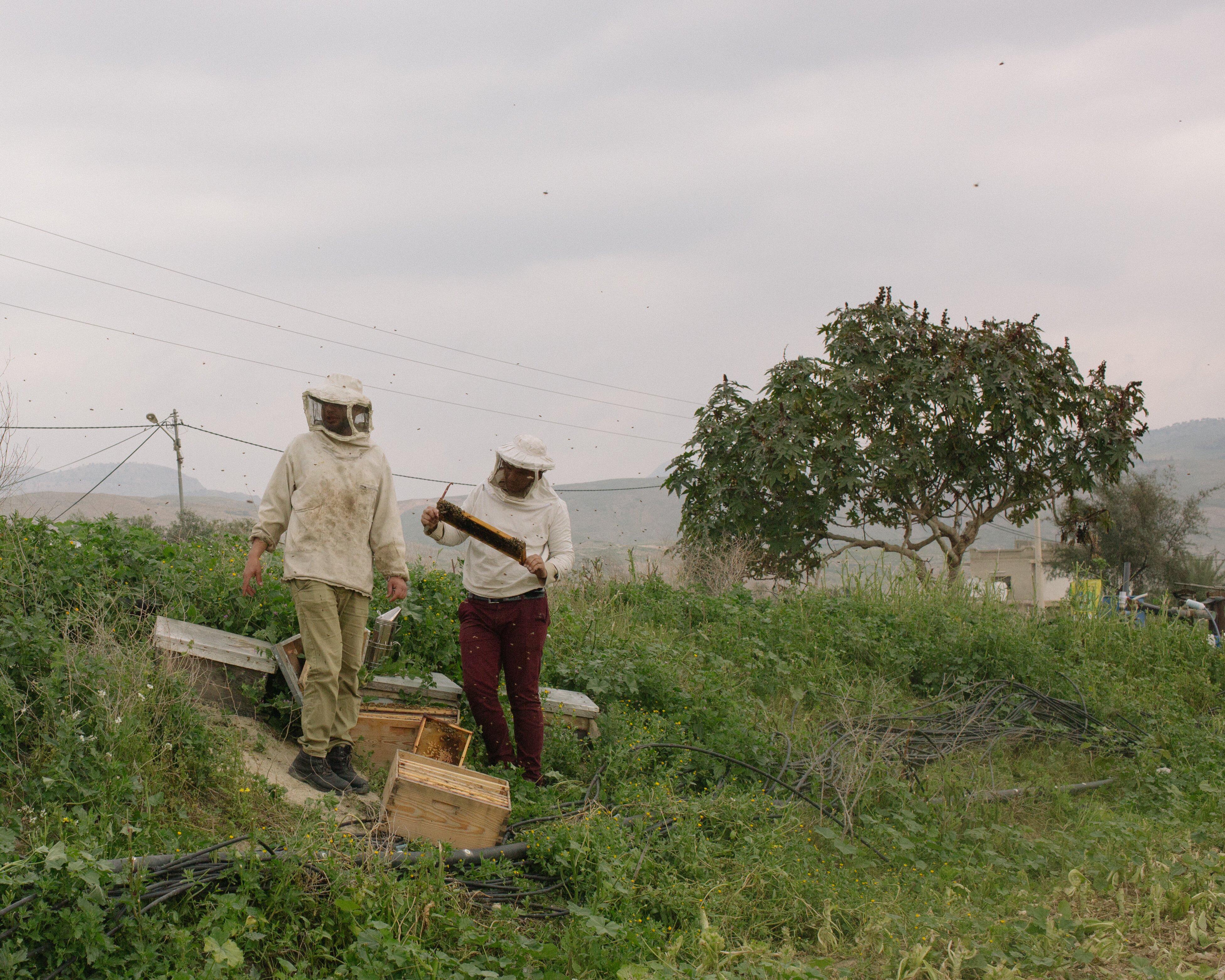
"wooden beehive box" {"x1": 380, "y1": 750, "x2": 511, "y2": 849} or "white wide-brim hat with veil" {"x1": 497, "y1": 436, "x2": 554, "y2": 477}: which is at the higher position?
"white wide-brim hat with veil" {"x1": 497, "y1": 436, "x2": 554, "y2": 477}

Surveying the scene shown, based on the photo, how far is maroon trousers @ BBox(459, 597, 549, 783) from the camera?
545 cm

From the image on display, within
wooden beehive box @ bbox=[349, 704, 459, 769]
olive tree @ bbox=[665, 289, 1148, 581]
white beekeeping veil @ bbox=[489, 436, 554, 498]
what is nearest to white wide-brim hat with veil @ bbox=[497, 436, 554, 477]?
white beekeeping veil @ bbox=[489, 436, 554, 498]

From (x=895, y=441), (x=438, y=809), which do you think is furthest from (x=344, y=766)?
(x=895, y=441)

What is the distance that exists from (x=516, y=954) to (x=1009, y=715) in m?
6.56

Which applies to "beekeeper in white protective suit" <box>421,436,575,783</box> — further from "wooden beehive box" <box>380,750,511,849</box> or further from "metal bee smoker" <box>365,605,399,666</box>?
"wooden beehive box" <box>380,750,511,849</box>

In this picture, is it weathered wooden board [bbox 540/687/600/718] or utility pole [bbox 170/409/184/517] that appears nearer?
weathered wooden board [bbox 540/687/600/718]

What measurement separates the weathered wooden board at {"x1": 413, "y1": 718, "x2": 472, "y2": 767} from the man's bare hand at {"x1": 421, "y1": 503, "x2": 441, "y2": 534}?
1.16 m

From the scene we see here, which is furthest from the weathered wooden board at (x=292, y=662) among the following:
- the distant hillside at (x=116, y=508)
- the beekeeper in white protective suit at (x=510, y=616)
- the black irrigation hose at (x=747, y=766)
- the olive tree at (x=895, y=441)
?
the olive tree at (x=895, y=441)

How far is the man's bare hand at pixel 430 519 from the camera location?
5.20 m

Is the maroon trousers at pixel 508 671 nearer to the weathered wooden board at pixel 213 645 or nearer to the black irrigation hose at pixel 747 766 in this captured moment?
the black irrigation hose at pixel 747 766

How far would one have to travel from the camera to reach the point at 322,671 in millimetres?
4758

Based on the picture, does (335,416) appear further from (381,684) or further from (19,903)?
(19,903)

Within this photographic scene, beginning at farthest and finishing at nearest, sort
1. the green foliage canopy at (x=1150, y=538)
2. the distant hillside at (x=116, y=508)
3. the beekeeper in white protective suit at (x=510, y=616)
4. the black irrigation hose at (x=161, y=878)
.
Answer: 1. the green foliage canopy at (x=1150, y=538)
2. the distant hillside at (x=116, y=508)
3. the beekeeper in white protective suit at (x=510, y=616)
4. the black irrigation hose at (x=161, y=878)

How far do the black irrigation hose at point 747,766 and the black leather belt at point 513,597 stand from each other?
1267 mm
